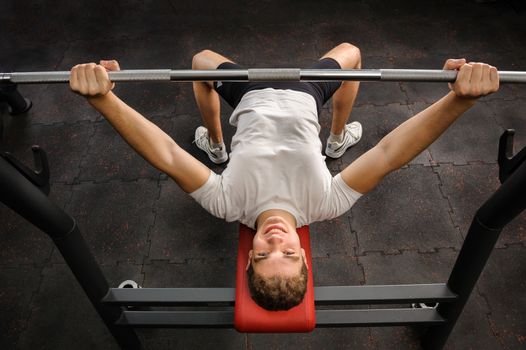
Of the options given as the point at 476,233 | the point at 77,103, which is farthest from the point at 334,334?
the point at 77,103

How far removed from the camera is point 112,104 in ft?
5.16

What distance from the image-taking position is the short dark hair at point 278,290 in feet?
4.98

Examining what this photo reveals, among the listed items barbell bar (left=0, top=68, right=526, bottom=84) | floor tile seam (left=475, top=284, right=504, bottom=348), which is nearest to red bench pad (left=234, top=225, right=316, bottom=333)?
barbell bar (left=0, top=68, right=526, bottom=84)

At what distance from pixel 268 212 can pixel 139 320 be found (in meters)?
0.82

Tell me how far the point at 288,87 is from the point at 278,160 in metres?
0.49

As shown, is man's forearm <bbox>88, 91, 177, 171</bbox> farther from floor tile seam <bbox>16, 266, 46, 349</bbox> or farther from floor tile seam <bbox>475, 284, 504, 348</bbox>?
floor tile seam <bbox>475, 284, 504, 348</bbox>

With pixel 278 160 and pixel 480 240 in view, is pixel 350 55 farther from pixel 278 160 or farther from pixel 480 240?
pixel 480 240

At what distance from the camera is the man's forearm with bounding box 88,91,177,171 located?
157 centimetres

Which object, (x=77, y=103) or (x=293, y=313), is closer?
(x=293, y=313)

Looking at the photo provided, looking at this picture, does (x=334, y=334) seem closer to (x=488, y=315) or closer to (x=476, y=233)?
(x=488, y=315)

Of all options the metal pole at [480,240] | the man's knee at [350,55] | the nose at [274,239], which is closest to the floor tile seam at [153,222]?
the nose at [274,239]

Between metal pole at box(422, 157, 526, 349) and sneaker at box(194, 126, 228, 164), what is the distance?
5.17 ft

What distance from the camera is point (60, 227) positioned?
1526 mm

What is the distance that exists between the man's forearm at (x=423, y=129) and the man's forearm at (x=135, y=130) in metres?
0.94
